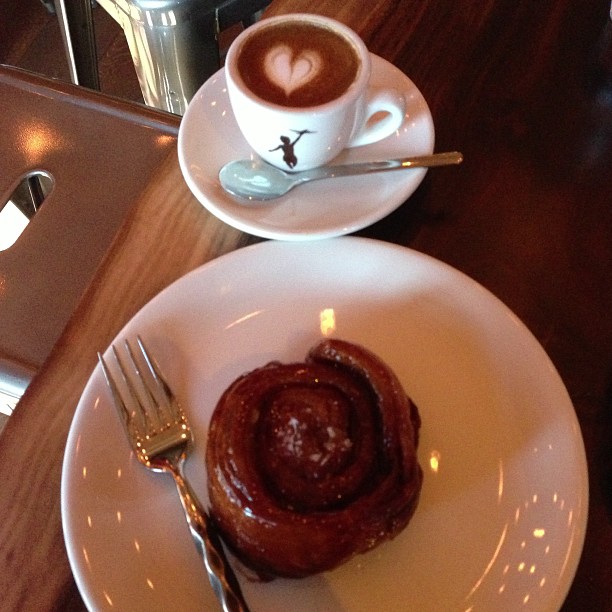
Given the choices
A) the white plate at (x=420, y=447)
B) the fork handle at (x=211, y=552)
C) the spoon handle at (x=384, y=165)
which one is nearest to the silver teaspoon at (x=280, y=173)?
the spoon handle at (x=384, y=165)

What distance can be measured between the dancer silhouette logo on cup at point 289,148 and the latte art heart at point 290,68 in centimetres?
7

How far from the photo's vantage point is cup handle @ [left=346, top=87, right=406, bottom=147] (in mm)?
772

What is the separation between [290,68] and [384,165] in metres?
0.18

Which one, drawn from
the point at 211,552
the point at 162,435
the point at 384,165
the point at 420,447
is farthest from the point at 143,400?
the point at 384,165

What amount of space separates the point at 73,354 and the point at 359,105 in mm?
440

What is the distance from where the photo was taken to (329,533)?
1.62 feet

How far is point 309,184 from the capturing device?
0.78m

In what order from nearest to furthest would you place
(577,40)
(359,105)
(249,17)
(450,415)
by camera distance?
(450,415) → (359,105) → (577,40) → (249,17)

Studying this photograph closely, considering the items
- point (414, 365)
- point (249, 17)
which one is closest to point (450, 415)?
point (414, 365)

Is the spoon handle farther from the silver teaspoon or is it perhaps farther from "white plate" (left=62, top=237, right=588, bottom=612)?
"white plate" (left=62, top=237, right=588, bottom=612)

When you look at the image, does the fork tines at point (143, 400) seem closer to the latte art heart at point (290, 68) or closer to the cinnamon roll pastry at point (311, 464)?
the cinnamon roll pastry at point (311, 464)

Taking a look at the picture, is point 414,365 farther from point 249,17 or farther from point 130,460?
point 249,17

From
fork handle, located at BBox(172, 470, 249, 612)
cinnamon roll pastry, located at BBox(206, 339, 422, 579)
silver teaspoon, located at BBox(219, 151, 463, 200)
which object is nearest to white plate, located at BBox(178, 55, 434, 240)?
silver teaspoon, located at BBox(219, 151, 463, 200)

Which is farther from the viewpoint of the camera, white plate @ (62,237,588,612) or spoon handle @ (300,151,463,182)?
spoon handle @ (300,151,463,182)
